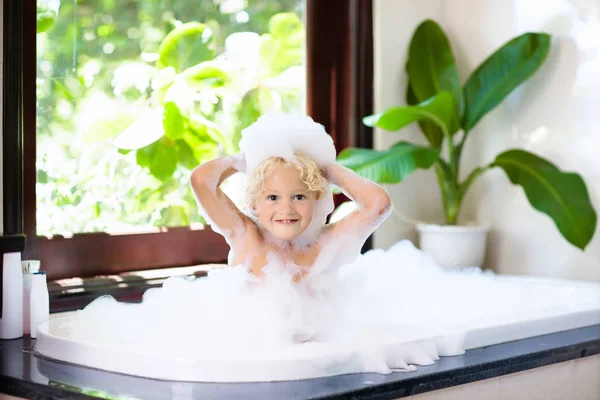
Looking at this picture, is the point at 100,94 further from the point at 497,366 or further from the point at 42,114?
the point at 497,366

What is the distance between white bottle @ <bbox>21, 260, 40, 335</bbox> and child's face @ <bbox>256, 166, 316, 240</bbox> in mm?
628

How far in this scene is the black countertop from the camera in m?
1.58

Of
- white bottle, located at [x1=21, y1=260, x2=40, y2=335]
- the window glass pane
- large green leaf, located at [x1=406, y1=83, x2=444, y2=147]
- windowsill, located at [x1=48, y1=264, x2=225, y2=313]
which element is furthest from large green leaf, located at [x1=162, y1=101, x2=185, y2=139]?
large green leaf, located at [x1=406, y1=83, x2=444, y2=147]

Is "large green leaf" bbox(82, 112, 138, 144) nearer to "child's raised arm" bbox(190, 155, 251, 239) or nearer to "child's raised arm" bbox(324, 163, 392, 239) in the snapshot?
Result: "child's raised arm" bbox(190, 155, 251, 239)

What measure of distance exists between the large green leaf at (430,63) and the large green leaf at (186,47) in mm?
754

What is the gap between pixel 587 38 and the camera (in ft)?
9.51

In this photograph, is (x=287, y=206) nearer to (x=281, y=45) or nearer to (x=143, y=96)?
(x=143, y=96)

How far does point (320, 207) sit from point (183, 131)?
91 cm

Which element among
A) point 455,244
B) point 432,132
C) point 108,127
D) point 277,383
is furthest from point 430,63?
point 277,383

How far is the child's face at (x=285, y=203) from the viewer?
1.91m

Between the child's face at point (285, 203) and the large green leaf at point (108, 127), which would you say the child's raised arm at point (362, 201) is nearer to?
the child's face at point (285, 203)

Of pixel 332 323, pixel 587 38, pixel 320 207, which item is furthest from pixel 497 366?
pixel 587 38

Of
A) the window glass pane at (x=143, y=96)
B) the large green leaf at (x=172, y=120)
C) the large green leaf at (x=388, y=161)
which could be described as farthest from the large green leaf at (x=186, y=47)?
the large green leaf at (x=388, y=161)

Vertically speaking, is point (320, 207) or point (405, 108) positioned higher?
point (405, 108)
